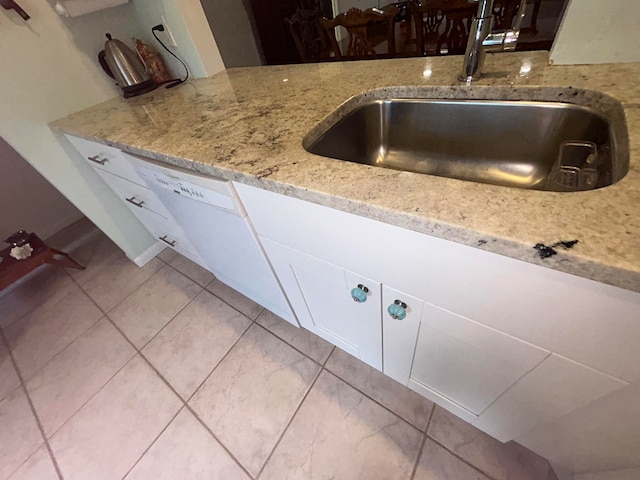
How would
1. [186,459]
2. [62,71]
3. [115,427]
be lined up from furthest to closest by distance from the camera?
1. [62,71]
2. [115,427]
3. [186,459]

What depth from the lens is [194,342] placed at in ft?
4.54

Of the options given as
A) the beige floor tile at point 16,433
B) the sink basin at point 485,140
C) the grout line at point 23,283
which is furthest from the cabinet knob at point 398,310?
the grout line at point 23,283

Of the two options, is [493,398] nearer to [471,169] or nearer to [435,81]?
[471,169]

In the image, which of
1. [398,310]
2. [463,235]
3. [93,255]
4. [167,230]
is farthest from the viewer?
[93,255]

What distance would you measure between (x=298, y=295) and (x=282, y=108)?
0.63 m

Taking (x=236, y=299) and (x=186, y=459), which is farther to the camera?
(x=236, y=299)

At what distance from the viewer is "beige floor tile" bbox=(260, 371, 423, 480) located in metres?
0.94

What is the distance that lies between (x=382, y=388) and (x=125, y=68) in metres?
1.84

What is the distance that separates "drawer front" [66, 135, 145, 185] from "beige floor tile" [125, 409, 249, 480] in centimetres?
103

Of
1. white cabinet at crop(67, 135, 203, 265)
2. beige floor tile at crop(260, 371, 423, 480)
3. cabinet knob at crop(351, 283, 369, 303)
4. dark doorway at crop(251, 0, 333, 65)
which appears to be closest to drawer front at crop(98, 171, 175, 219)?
white cabinet at crop(67, 135, 203, 265)

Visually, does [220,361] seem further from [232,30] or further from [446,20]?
[232,30]

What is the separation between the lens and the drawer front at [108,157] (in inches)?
43.9

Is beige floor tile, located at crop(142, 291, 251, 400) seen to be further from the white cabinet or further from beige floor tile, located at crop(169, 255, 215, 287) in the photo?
the white cabinet

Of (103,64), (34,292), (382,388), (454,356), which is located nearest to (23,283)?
(34,292)
